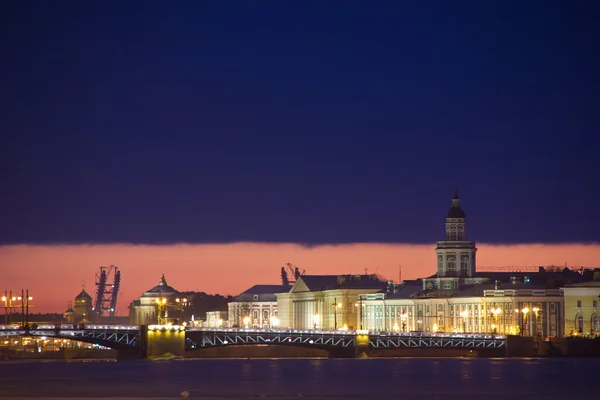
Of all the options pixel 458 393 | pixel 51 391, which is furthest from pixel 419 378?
pixel 51 391

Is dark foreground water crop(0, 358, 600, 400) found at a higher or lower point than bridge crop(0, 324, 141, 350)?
lower

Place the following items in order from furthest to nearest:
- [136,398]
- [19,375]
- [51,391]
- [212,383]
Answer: [19,375], [212,383], [51,391], [136,398]

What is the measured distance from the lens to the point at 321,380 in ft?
507

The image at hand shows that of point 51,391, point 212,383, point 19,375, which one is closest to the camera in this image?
point 51,391

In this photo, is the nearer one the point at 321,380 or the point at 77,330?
the point at 321,380

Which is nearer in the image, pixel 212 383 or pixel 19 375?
pixel 212 383

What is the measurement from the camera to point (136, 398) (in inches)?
4951

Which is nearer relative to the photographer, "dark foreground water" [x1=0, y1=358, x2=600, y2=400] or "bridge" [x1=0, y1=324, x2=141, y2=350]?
"dark foreground water" [x1=0, y1=358, x2=600, y2=400]

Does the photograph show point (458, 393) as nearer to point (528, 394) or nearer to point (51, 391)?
point (528, 394)

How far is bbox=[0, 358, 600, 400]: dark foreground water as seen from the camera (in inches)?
5236

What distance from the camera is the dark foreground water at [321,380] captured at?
133 meters

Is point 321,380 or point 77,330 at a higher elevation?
point 77,330

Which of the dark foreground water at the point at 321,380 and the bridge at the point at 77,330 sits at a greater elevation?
the bridge at the point at 77,330

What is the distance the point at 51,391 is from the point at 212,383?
18464mm
